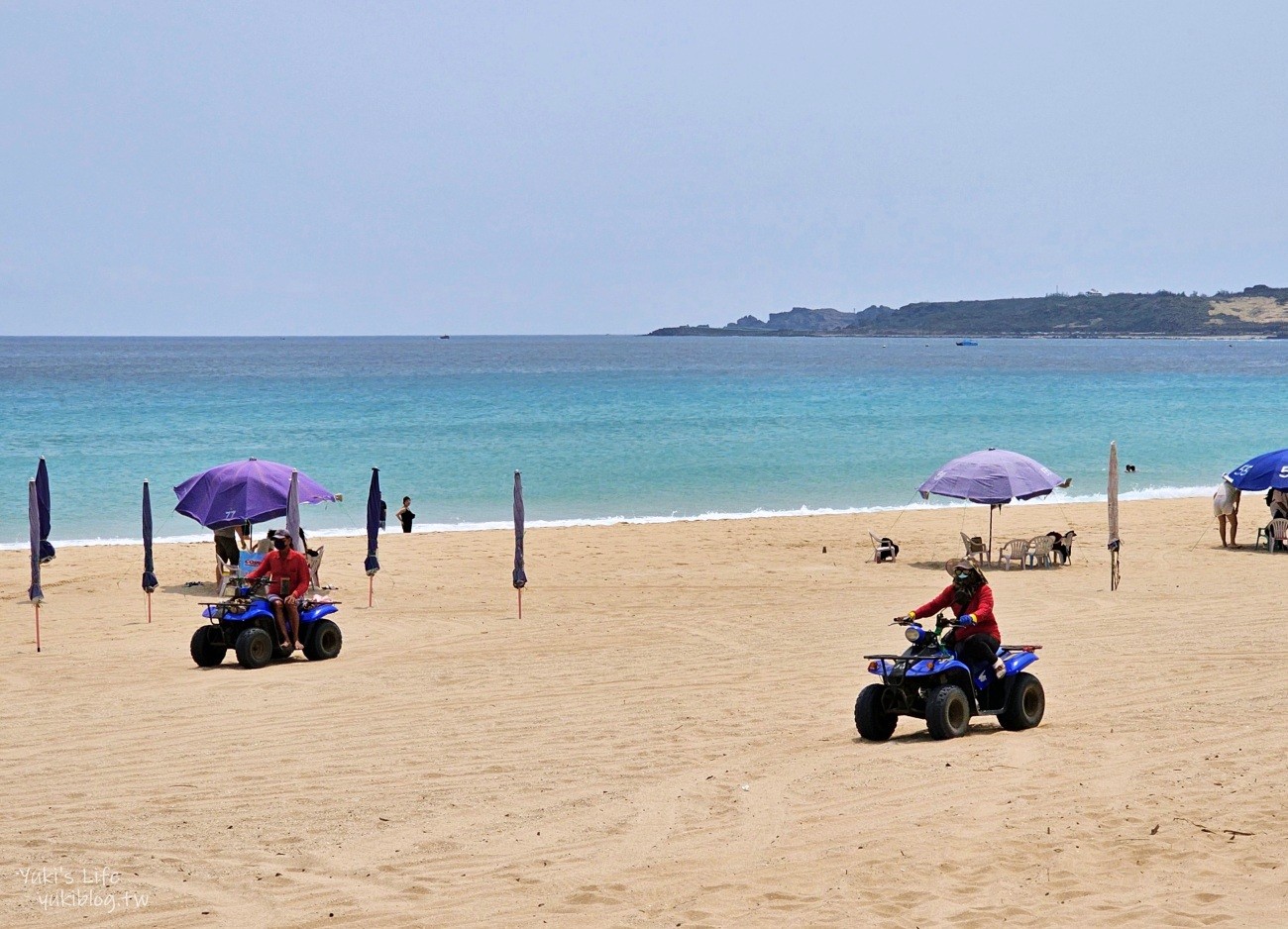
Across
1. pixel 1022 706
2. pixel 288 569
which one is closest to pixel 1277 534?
pixel 1022 706

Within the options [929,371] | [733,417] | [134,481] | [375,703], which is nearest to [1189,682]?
[375,703]

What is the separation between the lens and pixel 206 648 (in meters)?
12.4

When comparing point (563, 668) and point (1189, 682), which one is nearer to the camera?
point (1189, 682)

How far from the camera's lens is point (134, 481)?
1470 inches

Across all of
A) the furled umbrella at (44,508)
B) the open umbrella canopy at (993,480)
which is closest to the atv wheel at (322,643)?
the furled umbrella at (44,508)

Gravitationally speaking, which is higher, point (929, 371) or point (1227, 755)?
point (929, 371)

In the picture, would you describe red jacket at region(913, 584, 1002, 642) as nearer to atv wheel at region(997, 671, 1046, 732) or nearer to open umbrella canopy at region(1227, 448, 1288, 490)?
atv wheel at region(997, 671, 1046, 732)

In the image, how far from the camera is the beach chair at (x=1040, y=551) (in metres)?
19.0

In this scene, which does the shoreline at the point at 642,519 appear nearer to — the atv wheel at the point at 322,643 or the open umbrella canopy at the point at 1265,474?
the open umbrella canopy at the point at 1265,474

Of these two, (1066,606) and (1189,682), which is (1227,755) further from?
(1066,606)

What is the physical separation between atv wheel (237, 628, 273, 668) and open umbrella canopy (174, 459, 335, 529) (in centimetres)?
419

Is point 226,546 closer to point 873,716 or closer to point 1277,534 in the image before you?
point 873,716

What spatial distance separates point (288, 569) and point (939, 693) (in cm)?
644

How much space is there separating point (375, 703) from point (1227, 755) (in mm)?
6164
